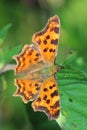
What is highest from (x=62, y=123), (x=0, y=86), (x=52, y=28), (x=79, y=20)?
(x=79, y=20)

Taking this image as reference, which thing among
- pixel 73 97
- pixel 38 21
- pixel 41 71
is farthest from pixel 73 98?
pixel 38 21

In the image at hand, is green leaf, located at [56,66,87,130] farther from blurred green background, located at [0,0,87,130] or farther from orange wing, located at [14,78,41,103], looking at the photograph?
blurred green background, located at [0,0,87,130]

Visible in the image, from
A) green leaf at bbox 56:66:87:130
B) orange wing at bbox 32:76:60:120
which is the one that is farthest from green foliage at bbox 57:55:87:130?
orange wing at bbox 32:76:60:120

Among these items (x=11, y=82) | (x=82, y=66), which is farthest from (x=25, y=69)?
(x=82, y=66)

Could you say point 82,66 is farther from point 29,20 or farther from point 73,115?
point 29,20

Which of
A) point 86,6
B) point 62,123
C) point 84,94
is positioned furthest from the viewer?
point 86,6
